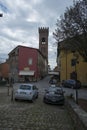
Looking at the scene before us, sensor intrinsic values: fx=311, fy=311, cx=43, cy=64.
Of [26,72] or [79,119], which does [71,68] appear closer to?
[26,72]

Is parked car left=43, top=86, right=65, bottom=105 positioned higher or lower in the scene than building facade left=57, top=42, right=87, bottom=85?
lower

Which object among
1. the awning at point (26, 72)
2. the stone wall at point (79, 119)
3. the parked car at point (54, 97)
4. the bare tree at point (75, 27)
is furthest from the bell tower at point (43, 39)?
the stone wall at point (79, 119)

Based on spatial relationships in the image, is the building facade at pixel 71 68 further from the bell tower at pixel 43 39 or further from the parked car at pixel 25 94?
the bell tower at pixel 43 39

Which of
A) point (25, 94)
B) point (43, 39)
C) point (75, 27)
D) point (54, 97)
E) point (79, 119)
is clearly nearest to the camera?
point (79, 119)

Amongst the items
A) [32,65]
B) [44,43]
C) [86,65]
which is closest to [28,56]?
[32,65]

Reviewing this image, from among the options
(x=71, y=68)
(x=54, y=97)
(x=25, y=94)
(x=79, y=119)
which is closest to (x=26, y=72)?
(x=71, y=68)

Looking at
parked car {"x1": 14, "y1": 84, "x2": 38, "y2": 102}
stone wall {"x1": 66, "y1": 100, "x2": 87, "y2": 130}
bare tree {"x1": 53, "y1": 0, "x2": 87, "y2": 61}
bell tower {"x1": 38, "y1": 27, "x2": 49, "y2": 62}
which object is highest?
bell tower {"x1": 38, "y1": 27, "x2": 49, "y2": 62}

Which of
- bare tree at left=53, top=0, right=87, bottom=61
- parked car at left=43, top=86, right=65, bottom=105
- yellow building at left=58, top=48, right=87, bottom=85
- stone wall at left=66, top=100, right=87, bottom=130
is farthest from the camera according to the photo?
yellow building at left=58, top=48, right=87, bottom=85

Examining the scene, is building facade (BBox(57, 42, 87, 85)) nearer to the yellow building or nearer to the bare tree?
the yellow building

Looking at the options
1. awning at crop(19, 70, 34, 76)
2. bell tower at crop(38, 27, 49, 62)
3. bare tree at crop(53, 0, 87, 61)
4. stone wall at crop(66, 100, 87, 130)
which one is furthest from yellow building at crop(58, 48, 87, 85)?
bell tower at crop(38, 27, 49, 62)

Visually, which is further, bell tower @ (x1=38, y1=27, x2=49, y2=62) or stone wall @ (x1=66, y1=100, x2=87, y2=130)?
bell tower @ (x1=38, y1=27, x2=49, y2=62)

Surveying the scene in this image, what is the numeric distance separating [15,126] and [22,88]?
54.0 ft

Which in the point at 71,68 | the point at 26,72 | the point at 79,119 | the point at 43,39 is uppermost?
the point at 43,39

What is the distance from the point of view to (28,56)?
86375mm
